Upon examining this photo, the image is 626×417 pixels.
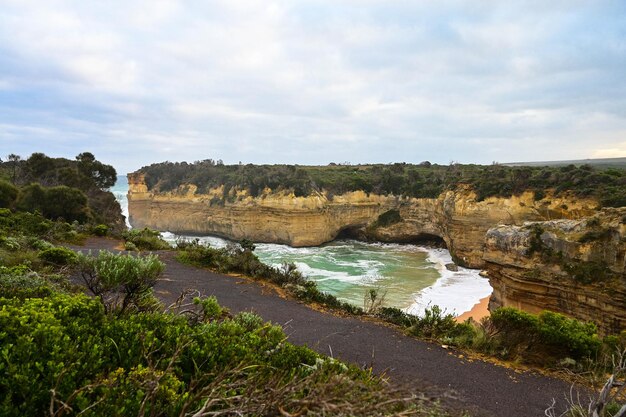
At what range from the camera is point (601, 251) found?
1173 centimetres

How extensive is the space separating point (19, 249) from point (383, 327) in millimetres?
11483

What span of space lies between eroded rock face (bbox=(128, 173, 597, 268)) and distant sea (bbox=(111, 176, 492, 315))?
1513mm

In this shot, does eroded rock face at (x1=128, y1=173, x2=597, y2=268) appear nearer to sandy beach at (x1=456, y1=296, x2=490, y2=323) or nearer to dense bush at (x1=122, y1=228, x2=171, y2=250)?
sandy beach at (x1=456, y1=296, x2=490, y2=323)

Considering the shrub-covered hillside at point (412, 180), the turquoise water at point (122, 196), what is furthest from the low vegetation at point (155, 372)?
the turquoise water at point (122, 196)

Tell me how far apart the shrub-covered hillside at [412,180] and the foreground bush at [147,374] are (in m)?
22.9

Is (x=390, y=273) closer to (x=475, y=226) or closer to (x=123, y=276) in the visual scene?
→ (x=475, y=226)

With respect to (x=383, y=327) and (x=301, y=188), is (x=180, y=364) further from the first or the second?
(x=301, y=188)

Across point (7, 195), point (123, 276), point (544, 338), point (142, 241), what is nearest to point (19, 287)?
point (123, 276)

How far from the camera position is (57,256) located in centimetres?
1101

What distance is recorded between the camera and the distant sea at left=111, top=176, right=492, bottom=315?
65.4ft

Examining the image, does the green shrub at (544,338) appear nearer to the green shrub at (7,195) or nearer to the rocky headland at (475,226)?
the rocky headland at (475,226)

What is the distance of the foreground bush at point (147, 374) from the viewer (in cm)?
231

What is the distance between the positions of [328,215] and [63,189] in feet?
77.2

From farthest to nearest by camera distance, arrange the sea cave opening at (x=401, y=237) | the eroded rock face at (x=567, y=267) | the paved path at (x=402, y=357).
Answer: the sea cave opening at (x=401, y=237) → the eroded rock face at (x=567, y=267) → the paved path at (x=402, y=357)
